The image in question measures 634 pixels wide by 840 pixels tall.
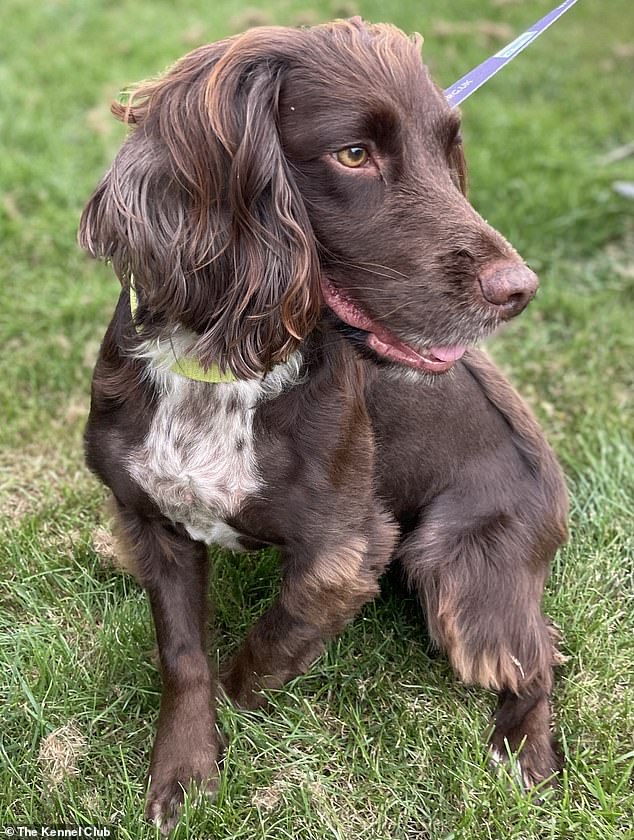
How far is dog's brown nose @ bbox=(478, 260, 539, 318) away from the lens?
2055mm

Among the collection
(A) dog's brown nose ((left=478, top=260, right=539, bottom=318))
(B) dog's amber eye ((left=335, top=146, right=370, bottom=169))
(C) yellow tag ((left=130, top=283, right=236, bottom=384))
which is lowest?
(C) yellow tag ((left=130, top=283, right=236, bottom=384))

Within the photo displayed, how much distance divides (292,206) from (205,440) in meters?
0.65

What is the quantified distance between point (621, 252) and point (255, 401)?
3205 millimetres

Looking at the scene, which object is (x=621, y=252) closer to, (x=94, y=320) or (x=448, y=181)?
(x=94, y=320)

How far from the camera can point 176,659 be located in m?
2.64

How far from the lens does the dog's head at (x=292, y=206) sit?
2.04 meters

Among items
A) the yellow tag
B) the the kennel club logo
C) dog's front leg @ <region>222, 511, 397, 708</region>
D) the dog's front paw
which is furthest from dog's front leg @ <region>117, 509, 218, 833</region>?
the the kennel club logo

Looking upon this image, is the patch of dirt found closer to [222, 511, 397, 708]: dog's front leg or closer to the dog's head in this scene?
[222, 511, 397, 708]: dog's front leg

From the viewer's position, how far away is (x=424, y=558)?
9.43 ft

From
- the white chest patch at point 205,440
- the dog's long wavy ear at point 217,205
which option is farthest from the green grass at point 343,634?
the dog's long wavy ear at point 217,205

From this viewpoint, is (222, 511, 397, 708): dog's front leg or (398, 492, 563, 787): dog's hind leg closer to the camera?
(222, 511, 397, 708): dog's front leg

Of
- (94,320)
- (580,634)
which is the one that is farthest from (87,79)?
(580,634)

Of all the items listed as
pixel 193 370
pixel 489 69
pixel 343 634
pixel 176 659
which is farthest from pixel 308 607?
pixel 489 69

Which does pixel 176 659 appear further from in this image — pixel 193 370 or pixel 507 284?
pixel 507 284
